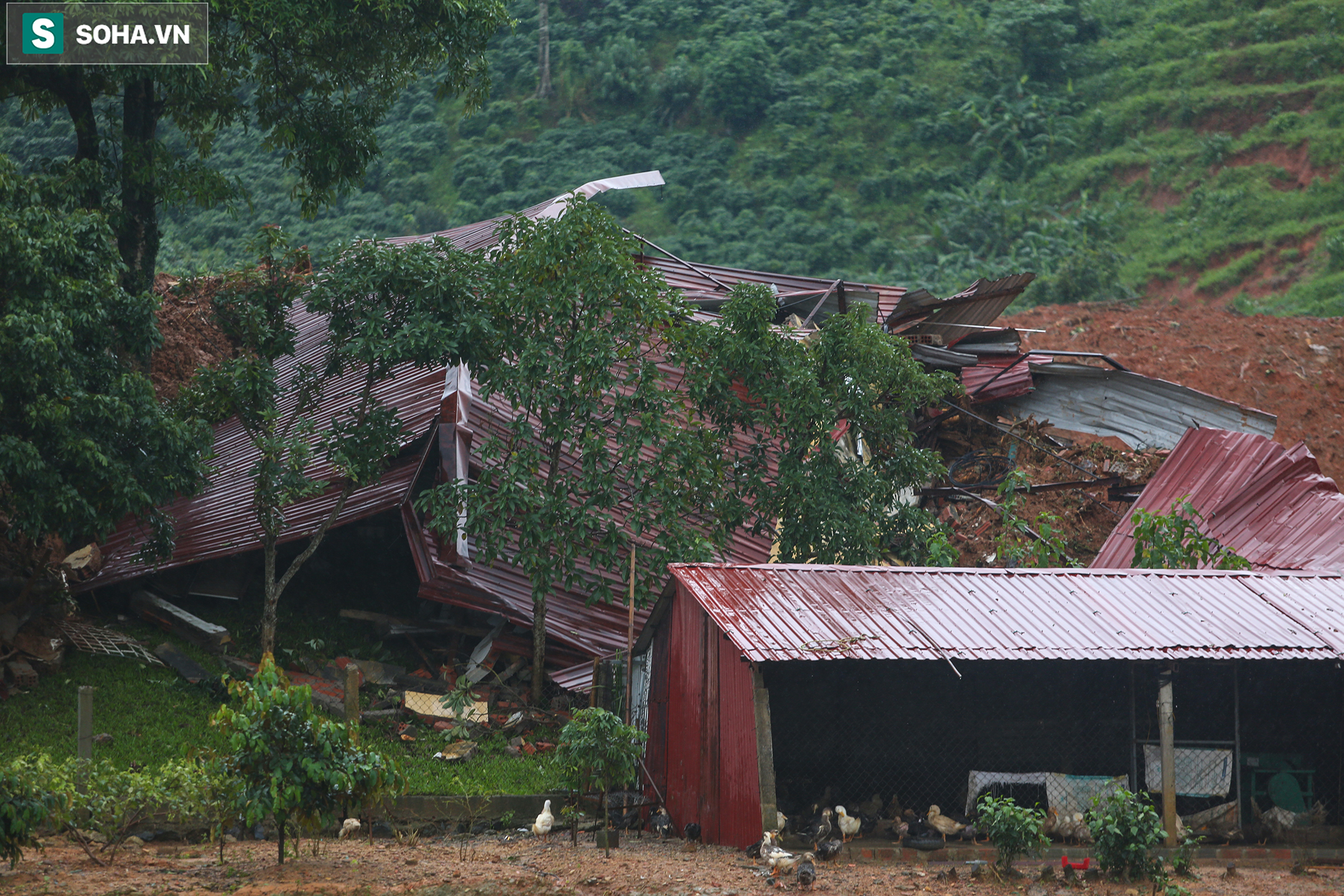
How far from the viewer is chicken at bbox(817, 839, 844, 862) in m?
8.74

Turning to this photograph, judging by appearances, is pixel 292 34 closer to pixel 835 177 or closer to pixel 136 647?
pixel 136 647

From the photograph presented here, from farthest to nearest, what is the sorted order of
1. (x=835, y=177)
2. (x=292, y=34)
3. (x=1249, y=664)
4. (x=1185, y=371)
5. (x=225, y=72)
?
(x=835, y=177), (x=1185, y=371), (x=225, y=72), (x=292, y=34), (x=1249, y=664)

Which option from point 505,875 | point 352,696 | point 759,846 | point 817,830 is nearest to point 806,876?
point 759,846

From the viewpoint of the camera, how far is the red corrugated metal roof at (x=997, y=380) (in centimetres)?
1973

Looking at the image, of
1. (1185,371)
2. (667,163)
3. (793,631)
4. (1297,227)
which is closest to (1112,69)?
(1297,227)

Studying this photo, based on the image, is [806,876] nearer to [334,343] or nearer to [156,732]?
[156,732]

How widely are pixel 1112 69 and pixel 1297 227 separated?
36.8 feet

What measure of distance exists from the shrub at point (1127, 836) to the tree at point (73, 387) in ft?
29.9

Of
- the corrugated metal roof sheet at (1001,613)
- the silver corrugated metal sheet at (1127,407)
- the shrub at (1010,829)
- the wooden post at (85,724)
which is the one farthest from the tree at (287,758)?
the silver corrugated metal sheet at (1127,407)

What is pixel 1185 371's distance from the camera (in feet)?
72.6

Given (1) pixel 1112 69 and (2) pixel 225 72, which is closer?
(2) pixel 225 72

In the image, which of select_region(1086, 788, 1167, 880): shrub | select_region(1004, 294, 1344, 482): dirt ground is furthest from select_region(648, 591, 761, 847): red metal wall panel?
select_region(1004, 294, 1344, 482): dirt ground

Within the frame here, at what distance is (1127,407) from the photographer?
19.9 m

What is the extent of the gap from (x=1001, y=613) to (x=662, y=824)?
11.6 feet
